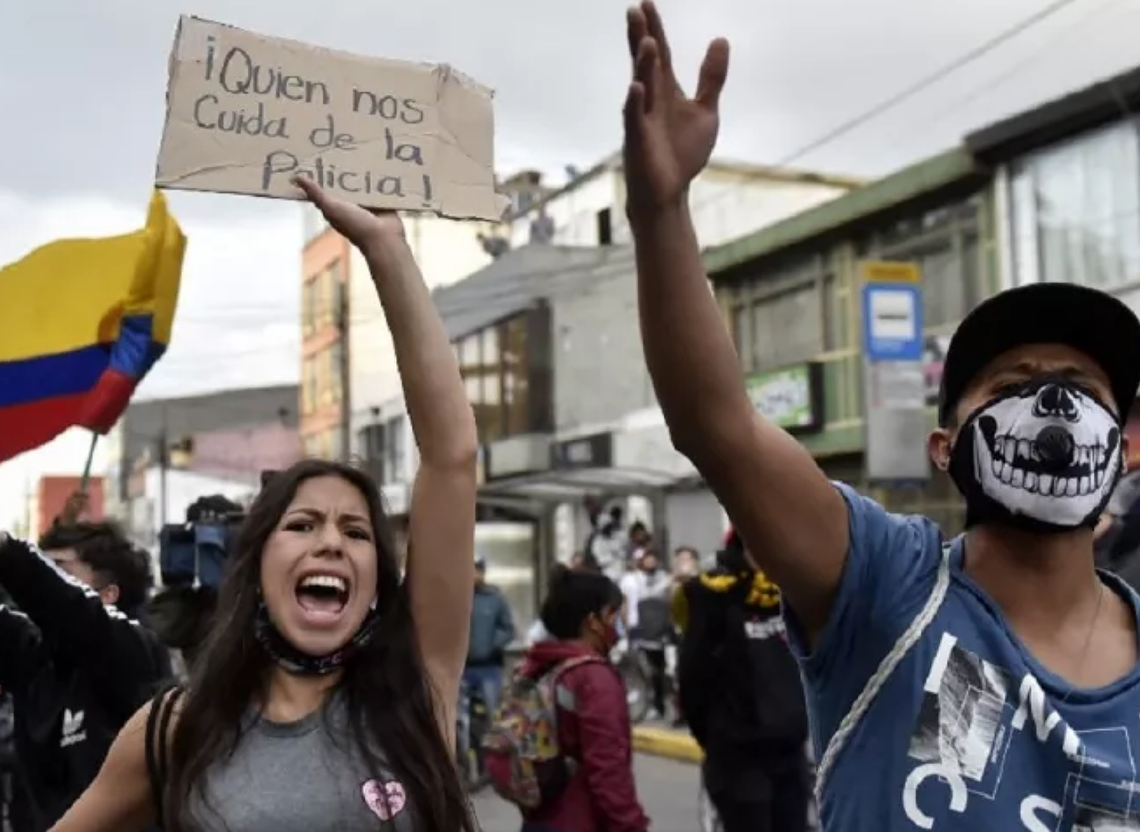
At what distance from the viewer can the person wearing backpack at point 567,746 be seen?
5426 millimetres

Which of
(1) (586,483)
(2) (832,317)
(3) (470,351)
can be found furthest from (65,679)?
(3) (470,351)

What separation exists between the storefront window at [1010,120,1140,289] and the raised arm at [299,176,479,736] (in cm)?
1531

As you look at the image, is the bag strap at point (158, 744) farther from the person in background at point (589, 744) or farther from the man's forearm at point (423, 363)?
the person in background at point (589, 744)

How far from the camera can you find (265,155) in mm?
3137

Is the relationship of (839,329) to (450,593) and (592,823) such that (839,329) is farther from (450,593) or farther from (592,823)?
(450,593)

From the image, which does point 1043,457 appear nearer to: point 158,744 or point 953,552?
point 953,552

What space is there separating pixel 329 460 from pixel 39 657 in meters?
2.05

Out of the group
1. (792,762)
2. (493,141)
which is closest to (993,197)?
(792,762)

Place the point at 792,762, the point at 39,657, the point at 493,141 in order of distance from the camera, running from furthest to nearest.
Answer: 1. the point at 792,762
2. the point at 39,657
3. the point at 493,141

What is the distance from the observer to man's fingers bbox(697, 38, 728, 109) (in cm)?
207

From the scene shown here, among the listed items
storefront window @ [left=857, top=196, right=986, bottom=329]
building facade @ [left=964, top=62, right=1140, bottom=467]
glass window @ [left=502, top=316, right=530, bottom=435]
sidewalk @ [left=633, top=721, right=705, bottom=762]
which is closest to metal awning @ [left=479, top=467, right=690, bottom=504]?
glass window @ [left=502, top=316, right=530, bottom=435]

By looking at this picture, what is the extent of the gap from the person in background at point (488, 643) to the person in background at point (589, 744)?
637 cm

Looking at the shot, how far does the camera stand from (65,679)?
4555 mm

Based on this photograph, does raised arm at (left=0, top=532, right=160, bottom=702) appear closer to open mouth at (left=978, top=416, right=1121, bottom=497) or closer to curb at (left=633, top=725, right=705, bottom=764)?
open mouth at (left=978, top=416, right=1121, bottom=497)
